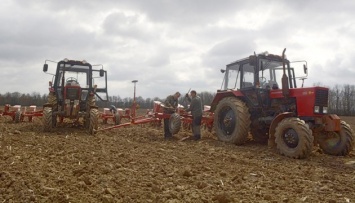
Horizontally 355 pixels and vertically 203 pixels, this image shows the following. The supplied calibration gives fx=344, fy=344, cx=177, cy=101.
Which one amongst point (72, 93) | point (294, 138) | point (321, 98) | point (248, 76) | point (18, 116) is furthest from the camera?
point (18, 116)

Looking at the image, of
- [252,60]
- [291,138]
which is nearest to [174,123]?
[252,60]

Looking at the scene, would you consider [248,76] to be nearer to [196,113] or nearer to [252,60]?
[252,60]

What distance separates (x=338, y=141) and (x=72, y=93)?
26.0 feet

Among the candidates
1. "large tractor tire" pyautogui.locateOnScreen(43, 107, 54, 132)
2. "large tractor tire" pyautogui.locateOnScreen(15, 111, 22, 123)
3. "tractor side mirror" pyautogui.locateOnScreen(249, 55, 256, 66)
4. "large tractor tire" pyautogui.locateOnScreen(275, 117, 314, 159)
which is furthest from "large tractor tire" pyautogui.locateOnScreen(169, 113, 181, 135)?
"large tractor tire" pyautogui.locateOnScreen(15, 111, 22, 123)

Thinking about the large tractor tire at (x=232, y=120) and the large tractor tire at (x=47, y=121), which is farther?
the large tractor tire at (x=47, y=121)

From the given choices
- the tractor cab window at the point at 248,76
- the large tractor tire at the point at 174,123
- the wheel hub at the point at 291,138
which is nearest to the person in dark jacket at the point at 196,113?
the large tractor tire at the point at 174,123

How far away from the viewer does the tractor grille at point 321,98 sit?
7715 mm

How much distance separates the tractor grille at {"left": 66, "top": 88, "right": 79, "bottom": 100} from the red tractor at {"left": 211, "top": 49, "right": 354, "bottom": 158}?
174 inches

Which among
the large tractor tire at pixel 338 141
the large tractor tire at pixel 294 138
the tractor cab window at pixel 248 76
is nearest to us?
the large tractor tire at pixel 294 138

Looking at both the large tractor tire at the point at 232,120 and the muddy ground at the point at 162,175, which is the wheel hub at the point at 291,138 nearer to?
the muddy ground at the point at 162,175

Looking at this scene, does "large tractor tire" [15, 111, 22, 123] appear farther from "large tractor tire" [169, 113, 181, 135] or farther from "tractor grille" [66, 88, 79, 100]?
"large tractor tire" [169, 113, 181, 135]

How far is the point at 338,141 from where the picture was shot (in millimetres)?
7840

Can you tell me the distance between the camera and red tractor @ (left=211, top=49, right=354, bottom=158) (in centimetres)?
741

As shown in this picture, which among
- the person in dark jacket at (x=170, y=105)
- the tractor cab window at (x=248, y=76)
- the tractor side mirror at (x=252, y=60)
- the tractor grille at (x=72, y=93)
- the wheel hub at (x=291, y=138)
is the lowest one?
the wheel hub at (x=291, y=138)
